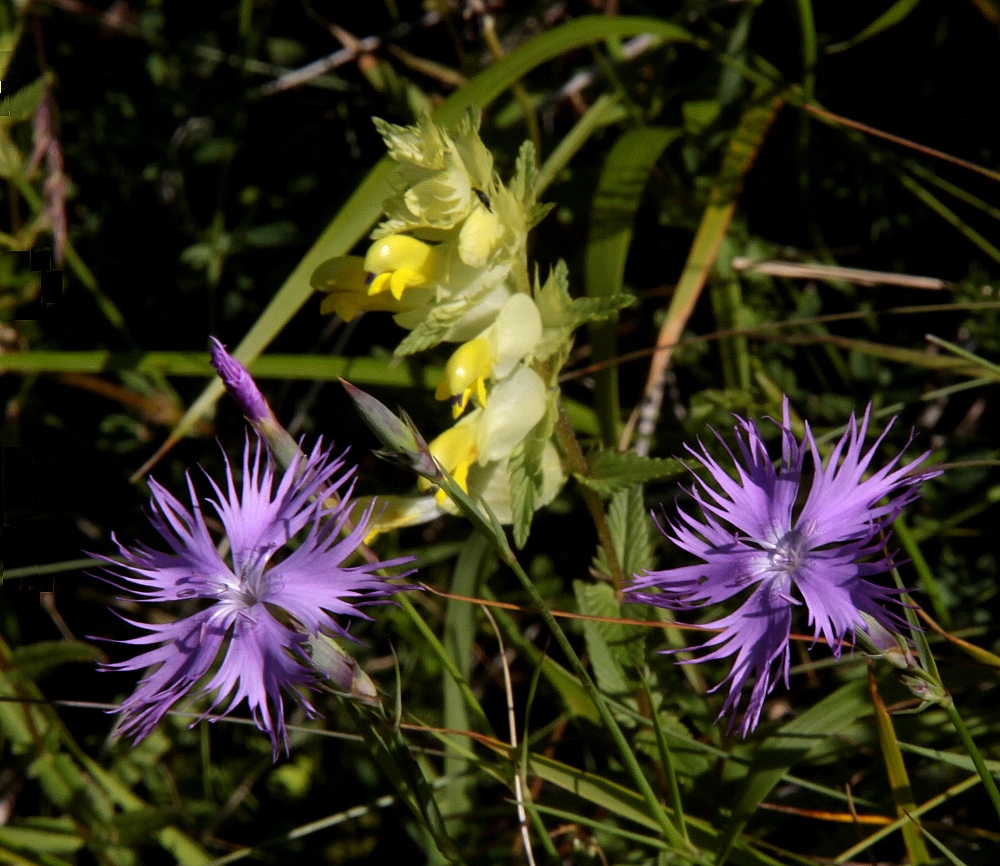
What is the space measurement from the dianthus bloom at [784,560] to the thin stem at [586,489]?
25 cm

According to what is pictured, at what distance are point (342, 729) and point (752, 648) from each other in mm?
1308

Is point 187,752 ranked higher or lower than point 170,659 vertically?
lower

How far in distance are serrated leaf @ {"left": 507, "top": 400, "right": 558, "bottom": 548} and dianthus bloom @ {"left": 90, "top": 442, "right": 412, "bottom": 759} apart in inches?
10.0

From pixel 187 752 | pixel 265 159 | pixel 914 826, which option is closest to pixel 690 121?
pixel 265 159

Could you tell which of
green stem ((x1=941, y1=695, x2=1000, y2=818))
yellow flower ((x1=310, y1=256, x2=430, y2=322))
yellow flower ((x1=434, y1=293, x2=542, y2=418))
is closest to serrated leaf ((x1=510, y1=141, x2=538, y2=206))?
yellow flower ((x1=434, y1=293, x2=542, y2=418))

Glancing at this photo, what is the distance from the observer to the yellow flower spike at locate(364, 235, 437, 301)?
1.32 m

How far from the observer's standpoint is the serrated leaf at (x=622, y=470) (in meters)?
1.38

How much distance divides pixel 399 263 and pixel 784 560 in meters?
0.67

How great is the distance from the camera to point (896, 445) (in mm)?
2072

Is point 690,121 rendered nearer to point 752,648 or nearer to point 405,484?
point 405,484

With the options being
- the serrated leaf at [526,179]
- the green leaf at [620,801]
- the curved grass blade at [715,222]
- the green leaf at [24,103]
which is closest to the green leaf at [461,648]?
the green leaf at [620,801]

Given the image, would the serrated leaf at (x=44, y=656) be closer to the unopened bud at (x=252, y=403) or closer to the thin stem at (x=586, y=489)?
the unopened bud at (x=252, y=403)

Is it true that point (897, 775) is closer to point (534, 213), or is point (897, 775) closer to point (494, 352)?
point (494, 352)

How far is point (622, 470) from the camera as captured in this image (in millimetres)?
1459
